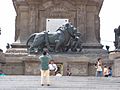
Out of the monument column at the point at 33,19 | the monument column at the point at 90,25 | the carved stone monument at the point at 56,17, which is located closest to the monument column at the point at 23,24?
the carved stone monument at the point at 56,17

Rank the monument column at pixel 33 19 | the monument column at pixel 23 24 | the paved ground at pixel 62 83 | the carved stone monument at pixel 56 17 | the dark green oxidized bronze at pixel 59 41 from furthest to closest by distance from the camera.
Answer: the monument column at pixel 23 24 < the monument column at pixel 33 19 < the carved stone monument at pixel 56 17 < the dark green oxidized bronze at pixel 59 41 < the paved ground at pixel 62 83

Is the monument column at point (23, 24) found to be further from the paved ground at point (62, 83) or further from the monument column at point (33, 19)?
the paved ground at point (62, 83)

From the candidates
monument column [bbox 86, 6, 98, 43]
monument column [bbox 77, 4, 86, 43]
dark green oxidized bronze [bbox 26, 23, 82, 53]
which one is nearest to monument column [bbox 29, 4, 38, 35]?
monument column [bbox 77, 4, 86, 43]

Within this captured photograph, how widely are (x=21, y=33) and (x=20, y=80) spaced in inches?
725

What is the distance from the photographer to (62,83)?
69.3 feet

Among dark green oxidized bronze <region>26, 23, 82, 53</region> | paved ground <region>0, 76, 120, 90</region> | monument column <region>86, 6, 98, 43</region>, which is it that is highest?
monument column <region>86, 6, 98, 43</region>

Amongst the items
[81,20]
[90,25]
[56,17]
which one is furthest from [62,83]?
[90,25]

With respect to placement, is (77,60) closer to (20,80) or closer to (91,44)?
(91,44)

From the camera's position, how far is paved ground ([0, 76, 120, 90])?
63.4 ft

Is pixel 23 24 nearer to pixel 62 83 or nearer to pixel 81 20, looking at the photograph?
pixel 81 20

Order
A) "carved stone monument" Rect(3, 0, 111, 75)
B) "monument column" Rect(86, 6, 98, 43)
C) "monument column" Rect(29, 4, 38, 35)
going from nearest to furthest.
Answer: "carved stone monument" Rect(3, 0, 111, 75), "monument column" Rect(29, 4, 38, 35), "monument column" Rect(86, 6, 98, 43)

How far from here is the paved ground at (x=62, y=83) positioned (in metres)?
19.3

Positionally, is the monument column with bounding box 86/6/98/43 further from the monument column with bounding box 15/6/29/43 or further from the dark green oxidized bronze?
the monument column with bounding box 15/6/29/43

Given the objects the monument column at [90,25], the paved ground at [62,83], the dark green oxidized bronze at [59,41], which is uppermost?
the monument column at [90,25]
